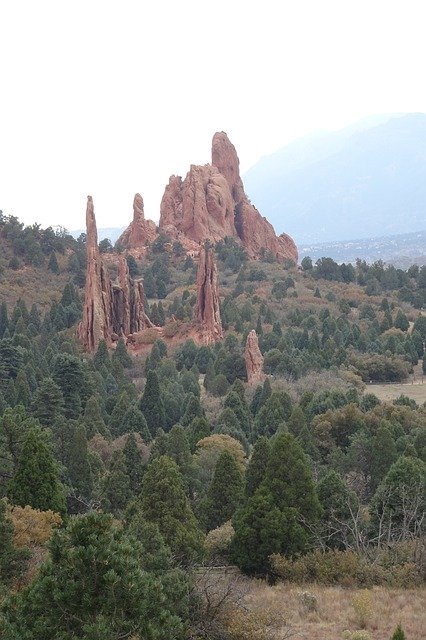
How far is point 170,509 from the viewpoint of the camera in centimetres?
2389

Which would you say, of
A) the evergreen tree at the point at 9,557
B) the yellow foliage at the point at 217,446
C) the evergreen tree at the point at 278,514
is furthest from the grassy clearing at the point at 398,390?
the evergreen tree at the point at 9,557

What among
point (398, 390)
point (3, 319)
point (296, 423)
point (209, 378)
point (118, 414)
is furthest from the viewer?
point (3, 319)

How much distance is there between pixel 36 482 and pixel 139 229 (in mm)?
112036

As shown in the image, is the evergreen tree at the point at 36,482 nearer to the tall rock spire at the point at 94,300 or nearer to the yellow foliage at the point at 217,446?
the yellow foliage at the point at 217,446

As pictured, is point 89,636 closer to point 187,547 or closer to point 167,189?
point 187,547

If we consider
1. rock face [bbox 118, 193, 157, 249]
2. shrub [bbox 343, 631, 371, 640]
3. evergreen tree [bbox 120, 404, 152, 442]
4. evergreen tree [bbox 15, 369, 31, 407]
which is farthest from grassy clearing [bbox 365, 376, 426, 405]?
rock face [bbox 118, 193, 157, 249]

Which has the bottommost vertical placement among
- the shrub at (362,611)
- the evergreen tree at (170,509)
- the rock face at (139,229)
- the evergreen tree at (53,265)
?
the shrub at (362,611)

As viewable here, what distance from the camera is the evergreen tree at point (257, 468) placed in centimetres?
2889

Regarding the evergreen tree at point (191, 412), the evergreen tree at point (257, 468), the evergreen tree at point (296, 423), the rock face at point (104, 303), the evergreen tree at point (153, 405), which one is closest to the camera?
the evergreen tree at point (257, 468)

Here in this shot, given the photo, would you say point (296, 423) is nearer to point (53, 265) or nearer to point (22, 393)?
point (22, 393)

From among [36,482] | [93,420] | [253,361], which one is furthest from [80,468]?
[253,361]

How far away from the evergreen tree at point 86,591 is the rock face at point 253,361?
A: 57.2 m

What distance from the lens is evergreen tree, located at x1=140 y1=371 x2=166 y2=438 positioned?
2141 inches

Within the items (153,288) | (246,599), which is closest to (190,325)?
(153,288)
